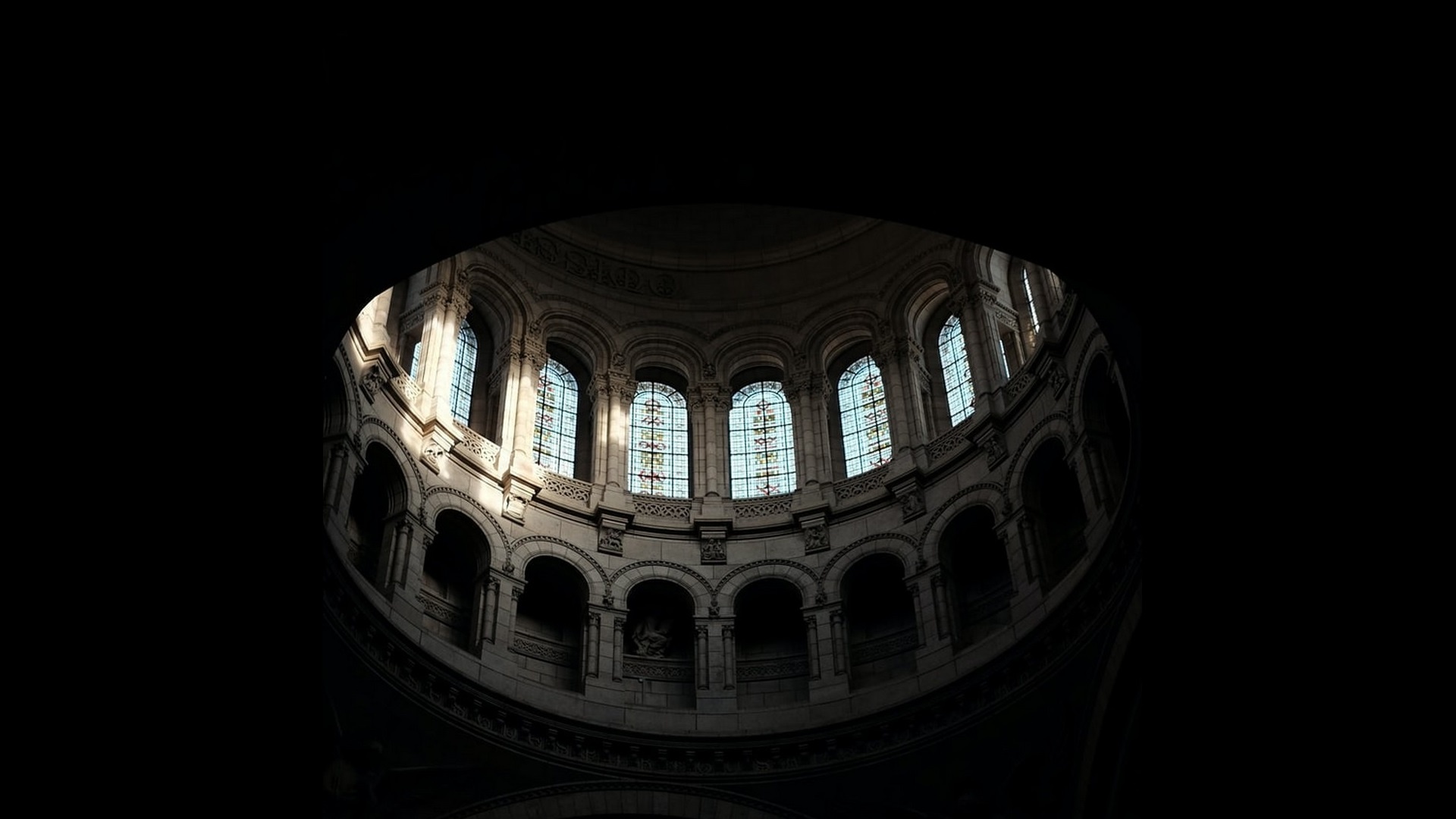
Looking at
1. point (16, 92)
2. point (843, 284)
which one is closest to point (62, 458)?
point (16, 92)

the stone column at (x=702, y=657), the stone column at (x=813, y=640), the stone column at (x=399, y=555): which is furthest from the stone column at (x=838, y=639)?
the stone column at (x=399, y=555)

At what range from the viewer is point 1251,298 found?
9.45m

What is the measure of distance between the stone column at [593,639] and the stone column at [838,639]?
4398 millimetres

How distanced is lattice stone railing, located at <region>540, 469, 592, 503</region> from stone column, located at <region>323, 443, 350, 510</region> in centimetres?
539

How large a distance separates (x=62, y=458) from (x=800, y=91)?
8875 mm

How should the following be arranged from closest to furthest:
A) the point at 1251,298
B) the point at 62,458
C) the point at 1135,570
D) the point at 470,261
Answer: the point at 62,458 → the point at 1251,298 → the point at 1135,570 → the point at 470,261

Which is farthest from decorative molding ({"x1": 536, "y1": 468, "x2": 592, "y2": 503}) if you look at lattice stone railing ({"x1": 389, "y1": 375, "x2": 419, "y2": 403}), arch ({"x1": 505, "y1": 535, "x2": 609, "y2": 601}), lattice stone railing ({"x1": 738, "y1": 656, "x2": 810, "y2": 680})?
lattice stone railing ({"x1": 738, "y1": 656, "x2": 810, "y2": 680})

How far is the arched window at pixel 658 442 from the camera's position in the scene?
2898 cm

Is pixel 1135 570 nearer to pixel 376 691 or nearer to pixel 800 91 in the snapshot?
pixel 800 91

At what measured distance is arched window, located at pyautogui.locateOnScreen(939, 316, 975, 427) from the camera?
27.9 meters

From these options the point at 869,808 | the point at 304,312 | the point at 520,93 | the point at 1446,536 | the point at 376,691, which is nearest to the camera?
the point at 1446,536

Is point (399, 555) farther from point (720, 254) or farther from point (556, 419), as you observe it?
point (720, 254)

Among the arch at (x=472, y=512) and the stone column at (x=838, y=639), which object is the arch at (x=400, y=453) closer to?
the arch at (x=472, y=512)

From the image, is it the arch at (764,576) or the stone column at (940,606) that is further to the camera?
the arch at (764,576)
